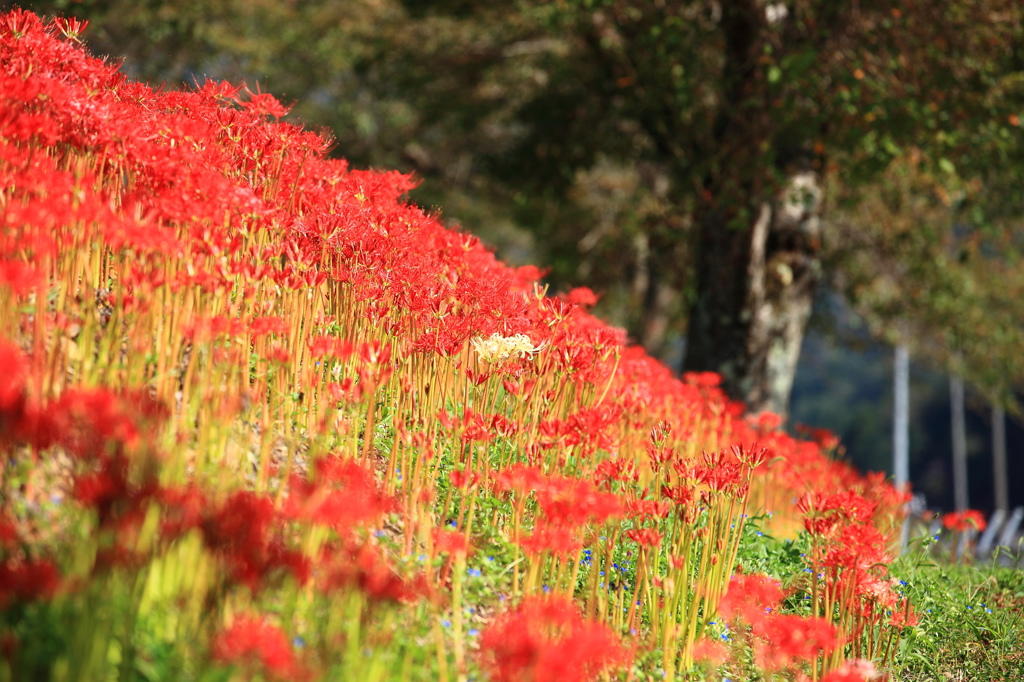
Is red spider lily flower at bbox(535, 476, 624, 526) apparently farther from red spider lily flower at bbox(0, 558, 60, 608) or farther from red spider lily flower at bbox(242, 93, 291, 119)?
red spider lily flower at bbox(242, 93, 291, 119)

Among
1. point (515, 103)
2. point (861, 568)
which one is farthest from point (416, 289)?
point (515, 103)

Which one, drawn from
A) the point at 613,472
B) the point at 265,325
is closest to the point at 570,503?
the point at 613,472

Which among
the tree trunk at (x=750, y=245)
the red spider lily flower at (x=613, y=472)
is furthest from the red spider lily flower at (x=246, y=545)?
the tree trunk at (x=750, y=245)

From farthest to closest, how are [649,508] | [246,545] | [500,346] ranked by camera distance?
[500,346] < [649,508] < [246,545]

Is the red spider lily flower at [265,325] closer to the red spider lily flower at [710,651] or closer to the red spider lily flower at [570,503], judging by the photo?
the red spider lily flower at [570,503]

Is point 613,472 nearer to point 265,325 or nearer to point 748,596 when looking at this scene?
point 748,596

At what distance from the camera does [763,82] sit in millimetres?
8172

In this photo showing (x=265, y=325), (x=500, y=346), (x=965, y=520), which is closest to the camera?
(x=265, y=325)

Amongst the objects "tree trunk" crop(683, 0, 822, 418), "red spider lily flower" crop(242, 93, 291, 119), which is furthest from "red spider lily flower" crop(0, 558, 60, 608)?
"tree trunk" crop(683, 0, 822, 418)

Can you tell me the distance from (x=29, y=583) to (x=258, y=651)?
2.16 ft

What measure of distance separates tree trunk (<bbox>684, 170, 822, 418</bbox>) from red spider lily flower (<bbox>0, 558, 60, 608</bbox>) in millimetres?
7495

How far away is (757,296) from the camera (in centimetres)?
884

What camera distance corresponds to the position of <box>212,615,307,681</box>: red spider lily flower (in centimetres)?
215

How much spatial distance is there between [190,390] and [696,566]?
265cm
